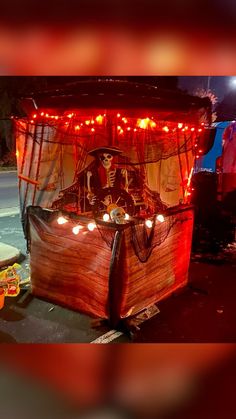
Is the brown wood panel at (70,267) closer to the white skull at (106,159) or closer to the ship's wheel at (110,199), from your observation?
the ship's wheel at (110,199)

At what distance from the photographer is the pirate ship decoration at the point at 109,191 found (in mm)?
4430

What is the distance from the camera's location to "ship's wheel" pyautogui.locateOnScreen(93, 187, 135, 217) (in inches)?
251

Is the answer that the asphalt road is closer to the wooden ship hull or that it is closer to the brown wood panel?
the brown wood panel

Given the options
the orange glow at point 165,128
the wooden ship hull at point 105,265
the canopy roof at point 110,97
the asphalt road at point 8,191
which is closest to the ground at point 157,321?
the wooden ship hull at point 105,265

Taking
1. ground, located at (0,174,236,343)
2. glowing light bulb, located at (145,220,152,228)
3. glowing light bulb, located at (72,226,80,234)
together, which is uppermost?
glowing light bulb, located at (145,220,152,228)

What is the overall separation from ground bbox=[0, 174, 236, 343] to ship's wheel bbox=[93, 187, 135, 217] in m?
1.86

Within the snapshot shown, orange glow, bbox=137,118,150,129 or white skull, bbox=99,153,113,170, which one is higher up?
orange glow, bbox=137,118,150,129

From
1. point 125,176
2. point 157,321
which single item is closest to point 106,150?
point 125,176

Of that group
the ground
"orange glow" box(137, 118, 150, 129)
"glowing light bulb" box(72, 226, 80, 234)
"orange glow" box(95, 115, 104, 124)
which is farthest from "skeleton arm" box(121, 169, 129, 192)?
"glowing light bulb" box(72, 226, 80, 234)

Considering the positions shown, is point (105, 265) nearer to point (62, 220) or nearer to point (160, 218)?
point (62, 220)

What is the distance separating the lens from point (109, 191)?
637cm

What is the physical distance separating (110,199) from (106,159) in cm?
73
